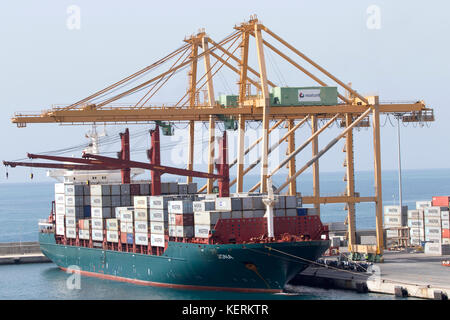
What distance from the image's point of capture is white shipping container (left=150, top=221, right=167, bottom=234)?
2207 inches

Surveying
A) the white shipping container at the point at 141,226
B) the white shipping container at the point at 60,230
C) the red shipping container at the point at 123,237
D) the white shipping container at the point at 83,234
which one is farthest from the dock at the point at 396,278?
the white shipping container at the point at 60,230

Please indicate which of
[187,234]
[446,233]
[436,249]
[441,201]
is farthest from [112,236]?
[441,201]

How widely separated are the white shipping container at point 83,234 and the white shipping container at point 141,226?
759 cm

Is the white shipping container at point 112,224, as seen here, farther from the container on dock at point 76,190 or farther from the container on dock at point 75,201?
the container on dock at point 76,190

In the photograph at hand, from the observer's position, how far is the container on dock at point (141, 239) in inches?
2282

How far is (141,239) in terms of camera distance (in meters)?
58.5

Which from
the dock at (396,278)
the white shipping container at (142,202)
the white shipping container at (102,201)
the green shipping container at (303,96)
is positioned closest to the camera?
the dock at (396,278)

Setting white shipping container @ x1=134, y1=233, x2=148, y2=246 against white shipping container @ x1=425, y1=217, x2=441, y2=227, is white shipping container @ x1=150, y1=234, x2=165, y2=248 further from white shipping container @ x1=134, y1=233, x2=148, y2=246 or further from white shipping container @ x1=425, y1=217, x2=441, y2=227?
white shipping container @ x1=425, y1=217, x2=441, y2=227

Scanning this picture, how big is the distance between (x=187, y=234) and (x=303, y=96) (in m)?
13.4

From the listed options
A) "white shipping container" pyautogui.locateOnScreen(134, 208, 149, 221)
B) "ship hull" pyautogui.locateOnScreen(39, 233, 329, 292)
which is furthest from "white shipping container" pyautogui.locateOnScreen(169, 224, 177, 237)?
"white shipping container" pyautogui.locateOnScreen(134, 208, 149, 221)

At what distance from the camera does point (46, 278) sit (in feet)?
215

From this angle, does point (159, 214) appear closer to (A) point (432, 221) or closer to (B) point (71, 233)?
(B) point (71, 233)

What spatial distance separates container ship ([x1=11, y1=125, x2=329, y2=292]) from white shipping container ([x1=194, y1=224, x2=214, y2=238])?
6cm

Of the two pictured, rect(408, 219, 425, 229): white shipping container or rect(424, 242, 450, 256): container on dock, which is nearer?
rect(424, 242, 450, 256): container on dock
